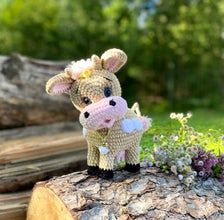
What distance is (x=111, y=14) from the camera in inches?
220

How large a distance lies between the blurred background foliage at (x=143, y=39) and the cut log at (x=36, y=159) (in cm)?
228

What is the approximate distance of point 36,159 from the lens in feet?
8.72

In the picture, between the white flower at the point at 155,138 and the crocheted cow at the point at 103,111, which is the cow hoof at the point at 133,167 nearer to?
the crocheted cow at the point at 103,111

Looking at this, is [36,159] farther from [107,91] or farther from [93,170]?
[107,91]

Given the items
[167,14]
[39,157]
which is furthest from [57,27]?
[39,157]

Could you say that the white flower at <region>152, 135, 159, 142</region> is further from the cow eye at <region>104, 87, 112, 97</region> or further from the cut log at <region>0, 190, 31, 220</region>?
the cut log at <region>0, 190, 31, 220</region>

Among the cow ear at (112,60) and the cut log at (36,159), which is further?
the cut log at (36,159)

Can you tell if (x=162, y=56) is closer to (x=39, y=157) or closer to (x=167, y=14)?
(x=167, y=14)

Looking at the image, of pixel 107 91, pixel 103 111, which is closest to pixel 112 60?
pixel 107 91

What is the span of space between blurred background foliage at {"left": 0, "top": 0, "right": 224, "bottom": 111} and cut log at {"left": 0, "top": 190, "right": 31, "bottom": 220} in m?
3.12

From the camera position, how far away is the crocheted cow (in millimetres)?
1769

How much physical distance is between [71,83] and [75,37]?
3661 mm

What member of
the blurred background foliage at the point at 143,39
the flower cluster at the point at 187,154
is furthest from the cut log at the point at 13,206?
the blurred background foliage at the point at 143,39

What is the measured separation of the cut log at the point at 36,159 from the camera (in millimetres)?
2381
